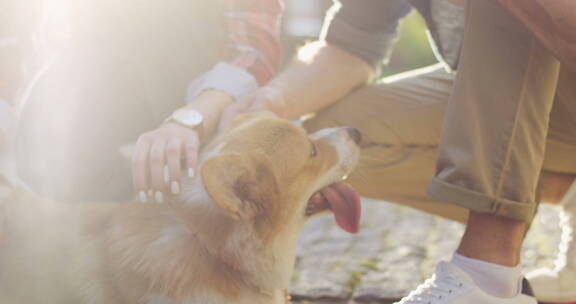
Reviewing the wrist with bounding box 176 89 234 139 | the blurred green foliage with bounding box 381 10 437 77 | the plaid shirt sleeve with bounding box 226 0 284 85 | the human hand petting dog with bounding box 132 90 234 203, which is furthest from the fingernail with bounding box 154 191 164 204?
the blurred green foliage with bounding box 381 10 437 77

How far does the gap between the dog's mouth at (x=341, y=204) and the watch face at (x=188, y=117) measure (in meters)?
0.41

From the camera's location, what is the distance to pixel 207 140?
1.97 metres

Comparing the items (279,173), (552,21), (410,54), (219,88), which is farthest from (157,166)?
(410,54)

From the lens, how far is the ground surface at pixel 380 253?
8.02 ft

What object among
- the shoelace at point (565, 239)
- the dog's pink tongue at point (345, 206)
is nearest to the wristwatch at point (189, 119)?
the dog's pink tongue at point (345, 206)

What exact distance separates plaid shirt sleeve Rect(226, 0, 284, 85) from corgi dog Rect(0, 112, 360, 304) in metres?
0.37

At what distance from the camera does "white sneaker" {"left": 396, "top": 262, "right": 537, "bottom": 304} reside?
5.69ft

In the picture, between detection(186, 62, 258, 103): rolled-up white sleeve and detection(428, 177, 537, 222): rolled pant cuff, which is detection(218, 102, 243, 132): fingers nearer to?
detection(186, 62, 258, 103): rolled-up white sleeve

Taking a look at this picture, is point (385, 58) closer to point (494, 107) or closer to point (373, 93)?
point (373, 93)

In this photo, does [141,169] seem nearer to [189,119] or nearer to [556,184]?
[189,119]

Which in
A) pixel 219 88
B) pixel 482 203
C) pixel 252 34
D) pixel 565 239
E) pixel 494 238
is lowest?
pixel 565 239

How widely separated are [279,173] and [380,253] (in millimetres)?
1198

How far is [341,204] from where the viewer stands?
1.96m

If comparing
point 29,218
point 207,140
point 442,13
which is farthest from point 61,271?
point 442,13
